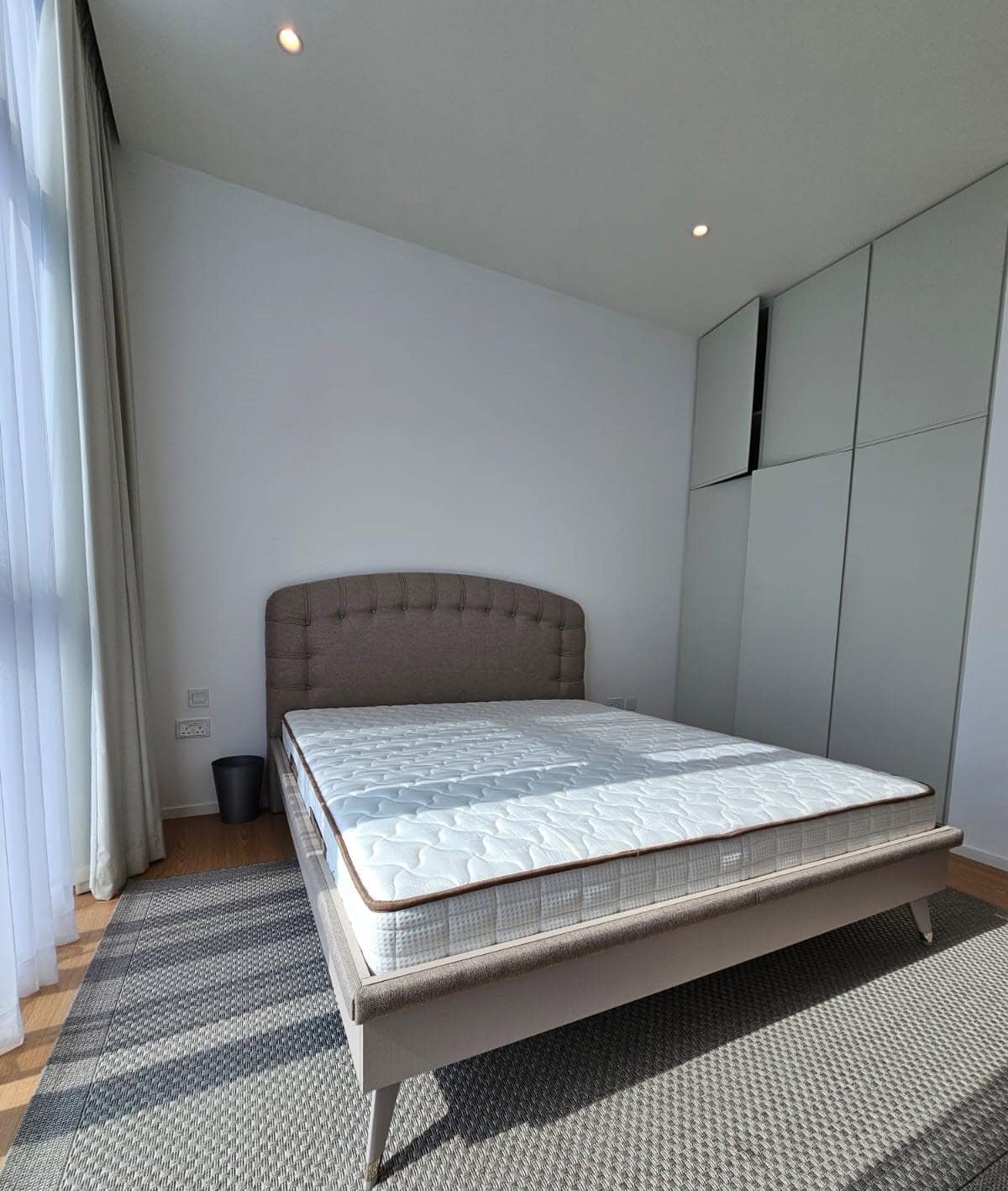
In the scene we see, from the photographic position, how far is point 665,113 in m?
1.87

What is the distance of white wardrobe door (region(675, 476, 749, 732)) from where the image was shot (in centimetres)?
316

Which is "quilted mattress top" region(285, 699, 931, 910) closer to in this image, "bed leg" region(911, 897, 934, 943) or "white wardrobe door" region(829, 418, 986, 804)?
"bed leg" region(911, 897, 934, 943)

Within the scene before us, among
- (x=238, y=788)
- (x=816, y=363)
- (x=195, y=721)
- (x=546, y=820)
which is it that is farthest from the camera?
(x=816, y=363)

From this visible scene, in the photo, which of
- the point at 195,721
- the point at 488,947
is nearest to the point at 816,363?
the point at 488,947

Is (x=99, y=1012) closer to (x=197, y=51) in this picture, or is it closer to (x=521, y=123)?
(x=197, y=51)

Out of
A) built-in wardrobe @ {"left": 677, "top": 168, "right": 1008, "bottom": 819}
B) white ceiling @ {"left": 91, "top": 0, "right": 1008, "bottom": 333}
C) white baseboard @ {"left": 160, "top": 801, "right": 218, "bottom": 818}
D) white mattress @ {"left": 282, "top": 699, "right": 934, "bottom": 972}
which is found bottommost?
white baseboard @ {"left": 160, "top": 801, "right": 218, "bottom": 818}

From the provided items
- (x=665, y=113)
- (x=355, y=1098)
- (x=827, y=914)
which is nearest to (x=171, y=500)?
(x=355, y=1098)

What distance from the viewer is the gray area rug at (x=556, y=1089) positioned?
2.96 feet

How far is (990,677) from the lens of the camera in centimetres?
209

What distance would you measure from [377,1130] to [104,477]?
1.83 m

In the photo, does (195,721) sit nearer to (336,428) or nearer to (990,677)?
(336,428)

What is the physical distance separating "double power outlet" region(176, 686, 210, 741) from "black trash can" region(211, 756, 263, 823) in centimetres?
16

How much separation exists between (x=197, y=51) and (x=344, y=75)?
46 centimetres

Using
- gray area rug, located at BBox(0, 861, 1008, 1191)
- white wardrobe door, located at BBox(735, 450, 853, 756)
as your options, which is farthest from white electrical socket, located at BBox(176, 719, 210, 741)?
white wardrobe door, located at BBox(735, 450, 853, 756)
